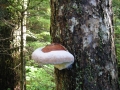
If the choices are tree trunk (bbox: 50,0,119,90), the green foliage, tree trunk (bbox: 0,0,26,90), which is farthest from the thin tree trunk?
tree trunk (bbox: 50,0,119,90)

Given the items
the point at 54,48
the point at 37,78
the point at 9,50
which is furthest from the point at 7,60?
the point at 54,48

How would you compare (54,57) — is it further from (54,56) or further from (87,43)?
(87,43)

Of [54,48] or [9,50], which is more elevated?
[54,48]

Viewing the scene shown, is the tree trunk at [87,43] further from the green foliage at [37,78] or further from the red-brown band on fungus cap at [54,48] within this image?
the green foliage at [37,78]

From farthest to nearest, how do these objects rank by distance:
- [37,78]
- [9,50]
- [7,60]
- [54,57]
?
[37,78]
[7,60]
[9,50]
[54,57]

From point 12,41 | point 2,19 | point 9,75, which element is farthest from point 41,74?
point 2,19

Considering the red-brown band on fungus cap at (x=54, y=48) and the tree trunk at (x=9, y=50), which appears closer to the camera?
the red-brown band on fungus cap at (x=54, y=48)

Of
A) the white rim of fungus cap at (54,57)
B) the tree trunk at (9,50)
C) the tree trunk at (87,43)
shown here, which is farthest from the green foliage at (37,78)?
the white rim of fungus cap at (54,57)
